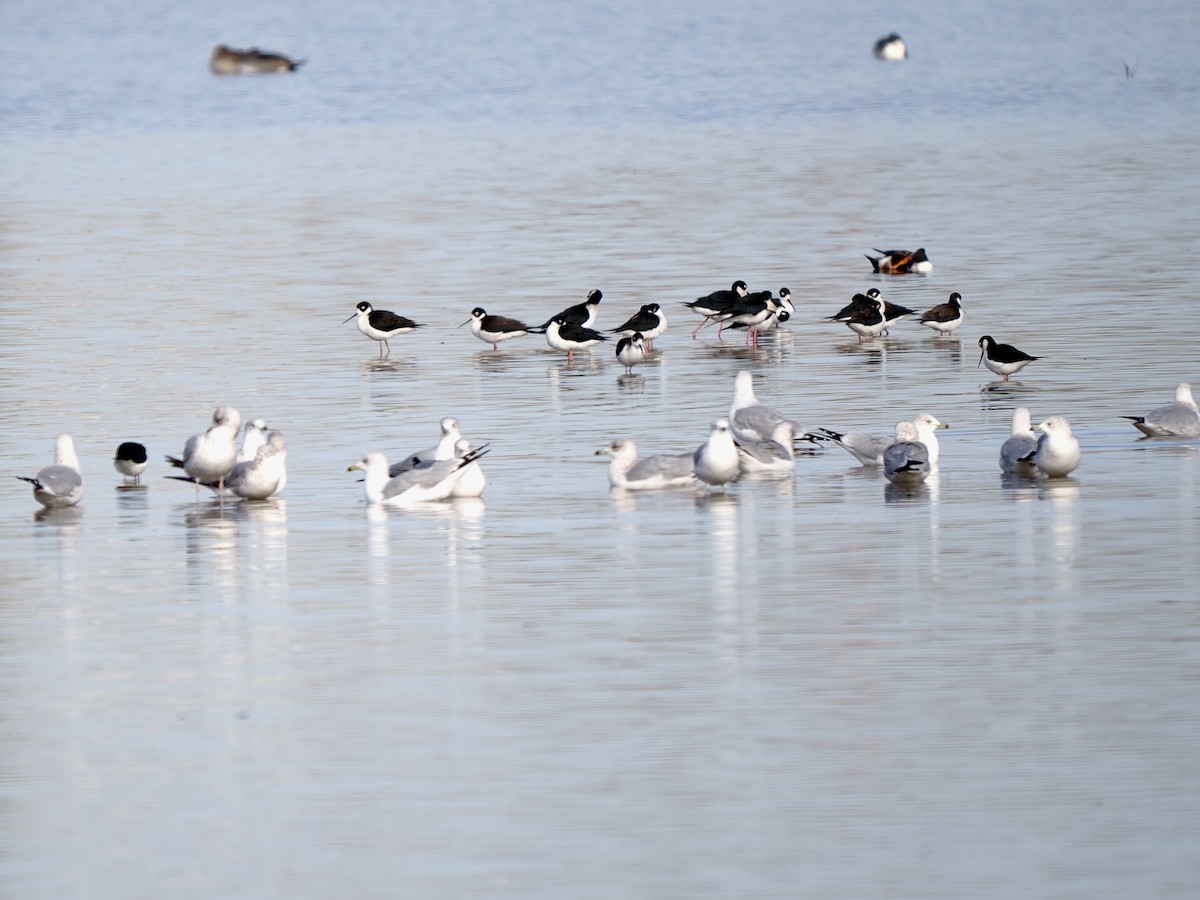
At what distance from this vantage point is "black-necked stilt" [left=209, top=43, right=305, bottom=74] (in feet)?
263

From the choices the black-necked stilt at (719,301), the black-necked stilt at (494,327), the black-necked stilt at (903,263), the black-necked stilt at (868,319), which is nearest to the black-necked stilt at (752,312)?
the black-necked stilt at (719,301)

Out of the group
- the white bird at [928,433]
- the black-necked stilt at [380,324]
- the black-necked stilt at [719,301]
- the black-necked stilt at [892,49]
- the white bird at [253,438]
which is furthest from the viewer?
the black-necked stilt at [892,49]

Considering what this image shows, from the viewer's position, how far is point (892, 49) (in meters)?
77.3

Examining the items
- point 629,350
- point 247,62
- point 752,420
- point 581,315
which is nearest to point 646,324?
point 581,315

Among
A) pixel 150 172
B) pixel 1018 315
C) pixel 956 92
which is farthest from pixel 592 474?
pixel 956 92

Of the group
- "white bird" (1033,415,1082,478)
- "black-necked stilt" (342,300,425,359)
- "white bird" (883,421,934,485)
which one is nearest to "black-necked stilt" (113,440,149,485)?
"white bird" (883,421,934,485)

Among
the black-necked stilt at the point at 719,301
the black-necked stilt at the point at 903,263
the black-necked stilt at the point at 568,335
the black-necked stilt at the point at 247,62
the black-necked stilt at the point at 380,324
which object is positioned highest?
the black-necked stilt at the point at 247,62

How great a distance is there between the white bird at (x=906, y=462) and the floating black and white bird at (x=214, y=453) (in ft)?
15.3

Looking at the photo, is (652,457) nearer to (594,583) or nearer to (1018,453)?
(1018,453)

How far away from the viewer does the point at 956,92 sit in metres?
64.2

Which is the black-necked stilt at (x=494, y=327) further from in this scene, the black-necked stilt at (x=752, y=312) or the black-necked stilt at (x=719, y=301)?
the black-necked stilt at (x=752, y=312)

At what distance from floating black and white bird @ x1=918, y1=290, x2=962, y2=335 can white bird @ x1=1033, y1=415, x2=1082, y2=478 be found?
8.61 meters

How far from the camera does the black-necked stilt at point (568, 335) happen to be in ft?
81.5

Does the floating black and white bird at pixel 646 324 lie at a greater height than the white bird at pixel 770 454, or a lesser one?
greater
